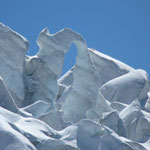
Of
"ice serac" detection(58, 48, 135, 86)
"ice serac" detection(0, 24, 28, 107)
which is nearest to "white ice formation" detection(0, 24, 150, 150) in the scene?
"ice serac" detection(0, 24, 28, 107)

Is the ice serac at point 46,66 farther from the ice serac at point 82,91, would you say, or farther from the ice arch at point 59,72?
the ice serac at point 82,91

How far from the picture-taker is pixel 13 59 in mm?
21438

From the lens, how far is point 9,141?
1195cm

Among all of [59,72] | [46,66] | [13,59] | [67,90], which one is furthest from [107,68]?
[13,59]

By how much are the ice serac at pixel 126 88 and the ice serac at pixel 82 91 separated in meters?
2.69

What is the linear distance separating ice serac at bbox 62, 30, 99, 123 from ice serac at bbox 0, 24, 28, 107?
180 cm

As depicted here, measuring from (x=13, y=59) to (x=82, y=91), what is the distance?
2.55 m

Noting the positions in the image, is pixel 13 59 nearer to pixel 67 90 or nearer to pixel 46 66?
pixel 46 66

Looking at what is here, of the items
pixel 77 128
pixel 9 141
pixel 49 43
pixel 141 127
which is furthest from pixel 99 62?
pixel 9 141

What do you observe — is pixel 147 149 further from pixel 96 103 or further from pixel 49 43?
pixel 49 43

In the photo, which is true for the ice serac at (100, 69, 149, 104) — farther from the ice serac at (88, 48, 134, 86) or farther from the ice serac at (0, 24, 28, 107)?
the ice serac at (0, 24, 28, 107)

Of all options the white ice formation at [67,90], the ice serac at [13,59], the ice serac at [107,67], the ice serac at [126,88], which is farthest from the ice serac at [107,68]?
the ice serac at [13,59]

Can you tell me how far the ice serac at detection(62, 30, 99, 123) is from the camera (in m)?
21.8

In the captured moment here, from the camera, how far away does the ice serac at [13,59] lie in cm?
2084
